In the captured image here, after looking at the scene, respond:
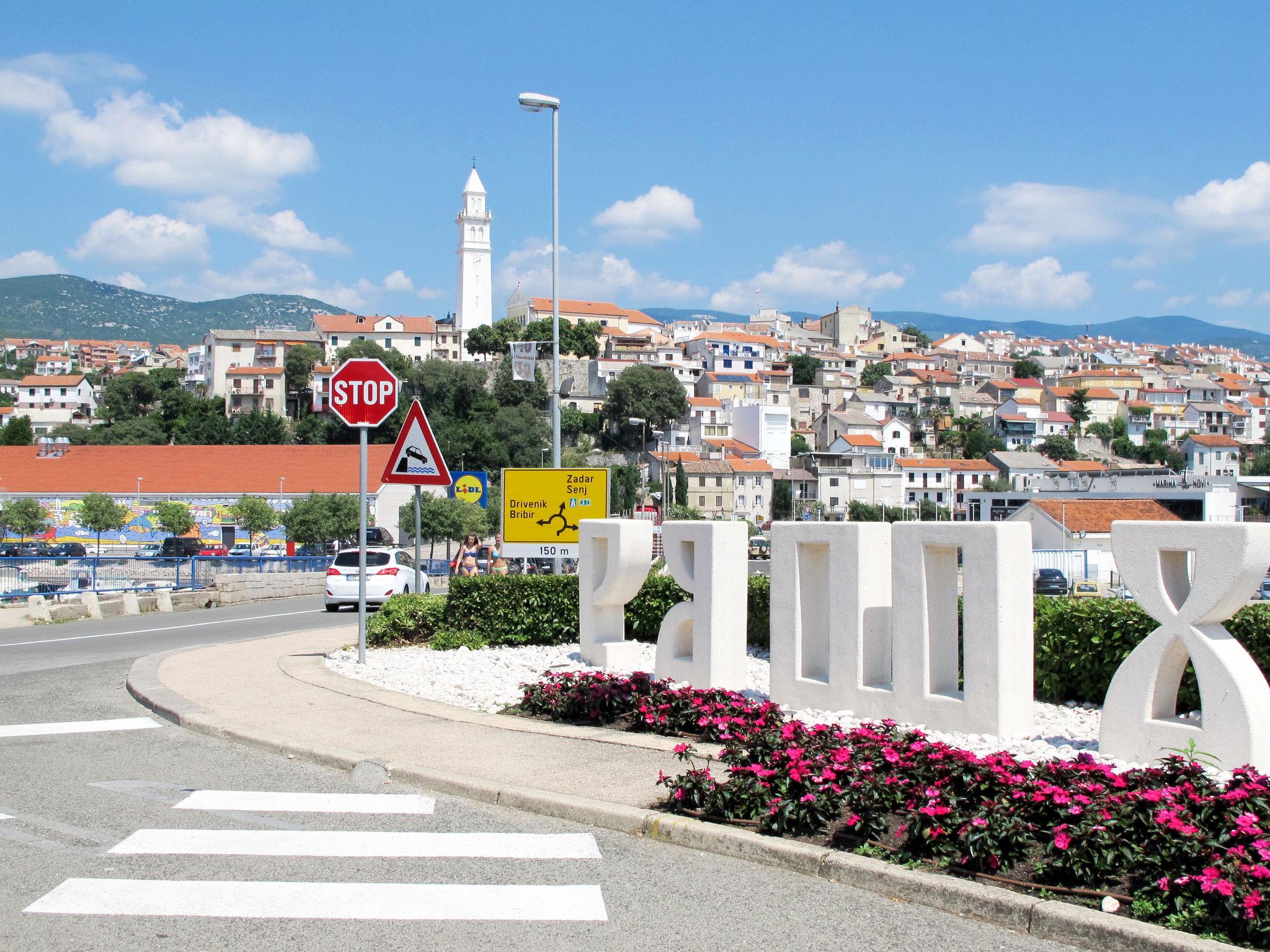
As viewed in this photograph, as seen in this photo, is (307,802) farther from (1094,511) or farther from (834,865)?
(1094,511)

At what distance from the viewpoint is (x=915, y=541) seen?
953cm

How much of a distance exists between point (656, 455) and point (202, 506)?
58.7m

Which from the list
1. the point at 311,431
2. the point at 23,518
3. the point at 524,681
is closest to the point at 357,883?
the point at 524,681

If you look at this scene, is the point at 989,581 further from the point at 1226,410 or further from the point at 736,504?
the point at 1226,410

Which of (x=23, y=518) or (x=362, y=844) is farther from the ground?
(x=362, y=844)

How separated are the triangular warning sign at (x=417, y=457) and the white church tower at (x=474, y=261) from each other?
16270 centimetres

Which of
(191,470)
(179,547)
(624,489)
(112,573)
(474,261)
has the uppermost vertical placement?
(474,261)

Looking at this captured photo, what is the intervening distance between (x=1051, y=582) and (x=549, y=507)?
3017 centimetres

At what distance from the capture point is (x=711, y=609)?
1127 centimetres

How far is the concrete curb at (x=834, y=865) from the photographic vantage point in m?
4.89

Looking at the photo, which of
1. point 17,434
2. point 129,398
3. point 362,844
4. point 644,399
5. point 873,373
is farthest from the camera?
point 873,373

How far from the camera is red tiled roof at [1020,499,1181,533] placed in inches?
2376

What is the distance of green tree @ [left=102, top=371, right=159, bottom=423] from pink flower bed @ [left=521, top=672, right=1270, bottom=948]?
151 m

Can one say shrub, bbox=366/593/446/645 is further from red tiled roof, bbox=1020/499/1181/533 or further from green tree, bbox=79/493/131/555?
green tree, bbox=79/493/131/555
